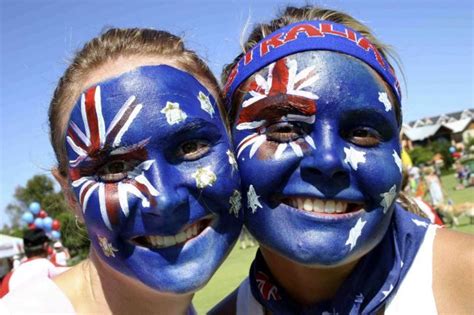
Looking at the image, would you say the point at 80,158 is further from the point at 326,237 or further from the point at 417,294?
the point at 417,294

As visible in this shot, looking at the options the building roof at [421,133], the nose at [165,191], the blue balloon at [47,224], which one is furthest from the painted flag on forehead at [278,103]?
the building roof at [421,133]

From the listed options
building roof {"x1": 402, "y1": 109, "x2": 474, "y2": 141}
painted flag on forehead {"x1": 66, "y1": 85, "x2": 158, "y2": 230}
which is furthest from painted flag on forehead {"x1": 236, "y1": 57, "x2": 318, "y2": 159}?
building roof {"x1": 402, "y1": 109, "x2": 474, "y2": 141}

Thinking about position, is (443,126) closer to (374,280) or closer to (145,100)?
(374,280)

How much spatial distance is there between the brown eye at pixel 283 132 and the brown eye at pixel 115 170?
584 mm

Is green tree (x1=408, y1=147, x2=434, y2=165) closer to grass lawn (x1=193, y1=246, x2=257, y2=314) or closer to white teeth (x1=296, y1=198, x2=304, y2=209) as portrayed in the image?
grass lawn (x1=193, y1=246, x2=257, y2=314)

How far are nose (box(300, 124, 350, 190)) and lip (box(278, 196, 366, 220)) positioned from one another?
0.07 metres

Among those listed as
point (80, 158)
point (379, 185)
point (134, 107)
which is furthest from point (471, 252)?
point (80, 158)

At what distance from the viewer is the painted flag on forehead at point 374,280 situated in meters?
2.24

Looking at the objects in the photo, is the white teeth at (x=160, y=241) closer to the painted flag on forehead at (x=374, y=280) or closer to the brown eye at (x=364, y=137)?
the painted flag on forehead at (x=374, y=280)

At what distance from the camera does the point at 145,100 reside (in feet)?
6.51

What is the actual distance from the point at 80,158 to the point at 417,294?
4.78 feet

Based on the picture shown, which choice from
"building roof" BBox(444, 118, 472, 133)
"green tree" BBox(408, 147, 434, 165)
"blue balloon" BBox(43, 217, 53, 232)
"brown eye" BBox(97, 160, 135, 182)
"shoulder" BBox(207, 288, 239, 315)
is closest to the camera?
"brown eye" BBox(97, 160, 135, 182)

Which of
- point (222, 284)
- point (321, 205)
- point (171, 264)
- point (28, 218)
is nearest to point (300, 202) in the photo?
point (321, 205)

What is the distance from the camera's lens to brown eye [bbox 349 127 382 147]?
215 centimetres
